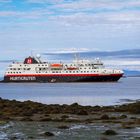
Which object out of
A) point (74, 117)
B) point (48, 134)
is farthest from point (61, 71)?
point (48, 134)

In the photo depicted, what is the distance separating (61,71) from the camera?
124062 mm

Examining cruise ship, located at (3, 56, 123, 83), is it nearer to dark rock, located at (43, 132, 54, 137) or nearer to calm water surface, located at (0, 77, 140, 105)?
calm water surface, located at (0, 77, 140, 105)

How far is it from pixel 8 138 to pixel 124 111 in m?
14.6

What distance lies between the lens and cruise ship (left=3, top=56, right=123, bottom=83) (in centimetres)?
12200

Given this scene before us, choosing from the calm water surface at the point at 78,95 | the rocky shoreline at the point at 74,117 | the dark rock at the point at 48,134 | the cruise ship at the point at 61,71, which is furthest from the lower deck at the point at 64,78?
the dark rock at the point at 48,134

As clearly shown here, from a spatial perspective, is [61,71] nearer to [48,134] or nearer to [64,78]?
[64,78]

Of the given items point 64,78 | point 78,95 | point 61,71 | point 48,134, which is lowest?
point 48,134

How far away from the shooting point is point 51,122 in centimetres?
2373

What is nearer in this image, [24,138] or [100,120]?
[24,138]

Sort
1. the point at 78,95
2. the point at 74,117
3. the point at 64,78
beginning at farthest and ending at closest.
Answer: the point at 64,78
the point at 78,95
the point at 74,117

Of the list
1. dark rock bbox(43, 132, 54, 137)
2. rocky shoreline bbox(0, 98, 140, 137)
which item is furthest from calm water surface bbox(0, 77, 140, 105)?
dark rock bbox(43, 132, 54, 137)

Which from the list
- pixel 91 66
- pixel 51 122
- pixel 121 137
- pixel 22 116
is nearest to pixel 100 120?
pixel 51 122

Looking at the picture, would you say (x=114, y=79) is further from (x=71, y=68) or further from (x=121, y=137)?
(x=121, y=137)

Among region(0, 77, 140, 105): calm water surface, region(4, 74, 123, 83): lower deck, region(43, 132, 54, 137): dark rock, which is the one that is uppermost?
region(4, 74, 123, 83): lower deck
